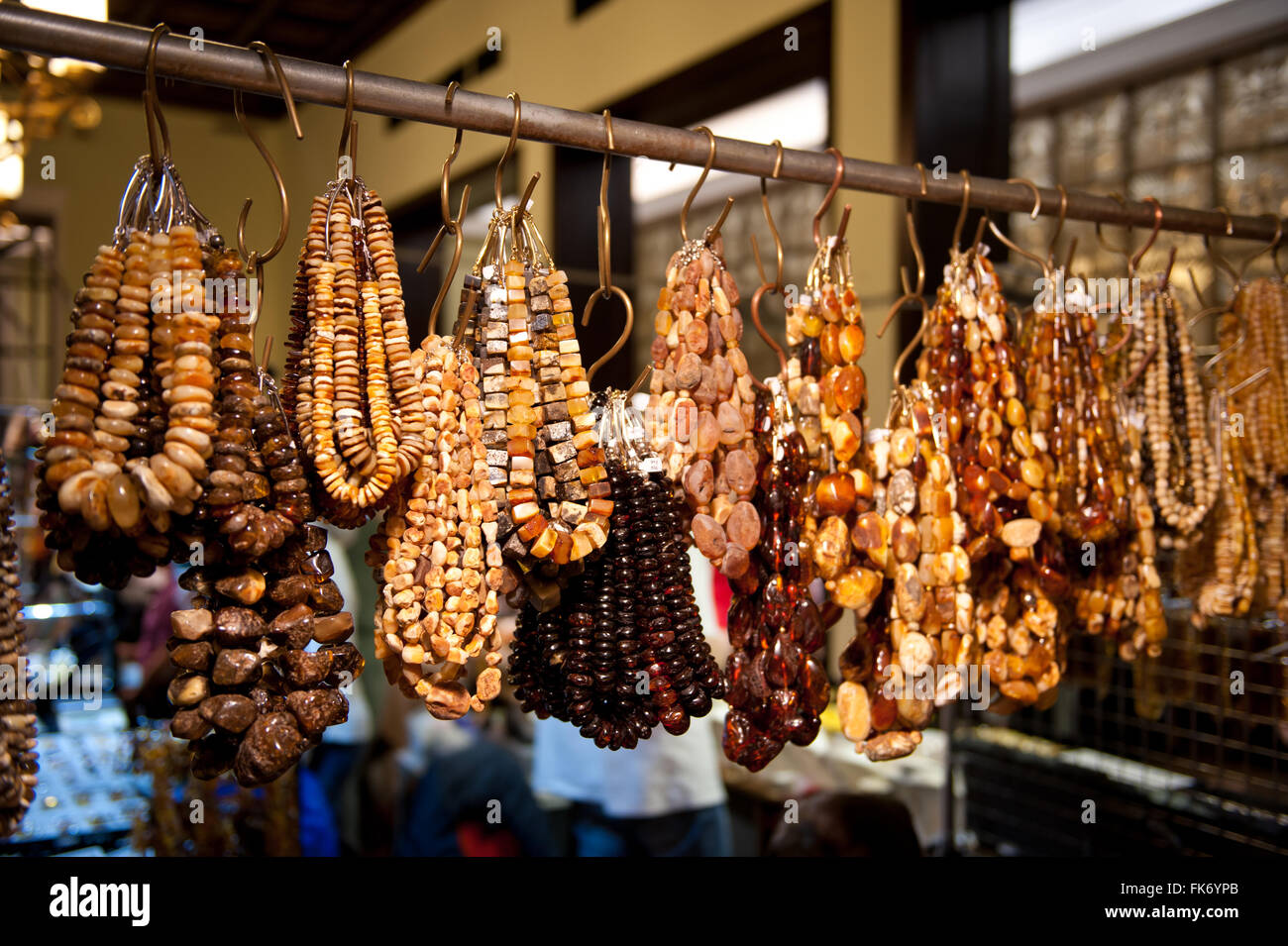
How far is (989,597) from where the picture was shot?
120cm

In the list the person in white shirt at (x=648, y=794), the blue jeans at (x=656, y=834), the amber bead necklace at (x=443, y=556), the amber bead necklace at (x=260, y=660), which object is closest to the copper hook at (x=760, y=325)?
the amber bead necklace at (x=443, y=556)

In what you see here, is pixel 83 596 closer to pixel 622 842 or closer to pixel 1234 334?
pixel 622 842

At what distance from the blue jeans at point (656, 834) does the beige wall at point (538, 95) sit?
A: 4.01 ft

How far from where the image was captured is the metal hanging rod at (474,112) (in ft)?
2.51

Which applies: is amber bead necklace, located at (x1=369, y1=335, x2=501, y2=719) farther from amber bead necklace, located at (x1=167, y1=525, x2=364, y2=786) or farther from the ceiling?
the ceiling

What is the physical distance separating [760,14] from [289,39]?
6.91 ft

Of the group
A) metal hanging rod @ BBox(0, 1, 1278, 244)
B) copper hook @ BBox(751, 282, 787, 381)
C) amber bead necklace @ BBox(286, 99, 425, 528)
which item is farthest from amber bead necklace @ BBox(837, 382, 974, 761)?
amber bead necklace @ BBox(286, 99, 425, 528)

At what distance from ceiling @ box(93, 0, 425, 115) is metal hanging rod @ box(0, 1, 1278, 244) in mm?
2838

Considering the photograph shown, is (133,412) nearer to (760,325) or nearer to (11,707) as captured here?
(11,707)

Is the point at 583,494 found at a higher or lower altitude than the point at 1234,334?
lower

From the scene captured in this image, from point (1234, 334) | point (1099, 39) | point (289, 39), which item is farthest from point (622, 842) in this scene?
point (1099, 39)

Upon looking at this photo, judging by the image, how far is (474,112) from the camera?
0.91 metres

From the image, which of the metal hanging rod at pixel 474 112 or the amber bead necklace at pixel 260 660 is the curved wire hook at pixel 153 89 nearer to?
the metal hanging rod at pixel 474 112

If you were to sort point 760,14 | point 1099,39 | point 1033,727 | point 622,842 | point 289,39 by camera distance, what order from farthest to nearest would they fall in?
point 1099,39 < point 289,39 < point 760,14 < point 622,842 < point 1033,727
